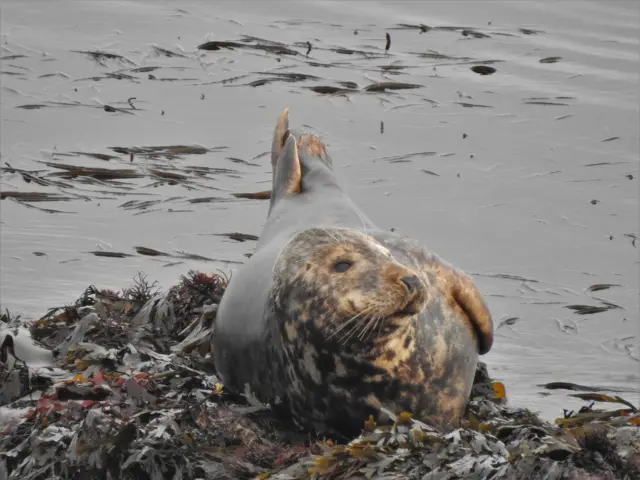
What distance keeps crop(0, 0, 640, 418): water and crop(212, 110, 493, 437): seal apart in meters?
1.20

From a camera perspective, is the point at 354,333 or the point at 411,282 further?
the point at 354,333

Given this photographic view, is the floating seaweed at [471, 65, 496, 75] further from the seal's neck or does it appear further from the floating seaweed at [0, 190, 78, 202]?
the seal's neck

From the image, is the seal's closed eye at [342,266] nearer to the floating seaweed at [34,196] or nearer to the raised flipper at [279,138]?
the raised flipper at [279,138]

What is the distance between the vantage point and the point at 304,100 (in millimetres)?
9094

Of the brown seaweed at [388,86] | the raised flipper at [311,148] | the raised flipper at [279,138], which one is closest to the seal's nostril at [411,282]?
the raised flipper at [311,148]

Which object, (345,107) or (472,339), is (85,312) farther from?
(345,107)

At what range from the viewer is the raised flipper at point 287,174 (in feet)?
18.0

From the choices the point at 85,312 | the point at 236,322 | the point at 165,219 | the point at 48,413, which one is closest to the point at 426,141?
the point at 165,219

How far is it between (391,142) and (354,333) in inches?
189

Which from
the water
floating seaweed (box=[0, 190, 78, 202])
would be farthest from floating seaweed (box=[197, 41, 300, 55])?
floating seaweed (box=[0, 190, 78, 202])

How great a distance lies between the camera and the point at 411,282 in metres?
3.78

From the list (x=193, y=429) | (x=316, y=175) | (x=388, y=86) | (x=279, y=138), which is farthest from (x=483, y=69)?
(x=193, y=429)

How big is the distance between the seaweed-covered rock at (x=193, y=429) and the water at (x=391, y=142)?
143 cm

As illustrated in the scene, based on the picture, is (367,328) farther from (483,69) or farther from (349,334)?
(483,69)
